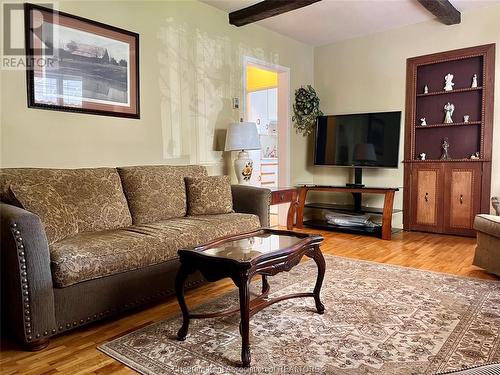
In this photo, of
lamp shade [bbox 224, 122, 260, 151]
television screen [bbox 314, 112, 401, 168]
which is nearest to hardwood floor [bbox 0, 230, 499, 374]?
television screen [bbox 314, 112, 401, 168]

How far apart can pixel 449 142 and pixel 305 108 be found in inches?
73.4

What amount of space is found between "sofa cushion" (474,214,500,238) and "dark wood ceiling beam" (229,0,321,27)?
2.45 meters

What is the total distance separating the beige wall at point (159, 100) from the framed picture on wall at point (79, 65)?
0.07m

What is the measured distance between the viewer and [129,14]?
3.31m

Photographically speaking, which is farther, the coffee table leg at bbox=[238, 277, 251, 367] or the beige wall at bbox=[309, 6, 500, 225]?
the beige wall at bbox=[309, 6, 500, 225]

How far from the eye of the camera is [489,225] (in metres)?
2.87

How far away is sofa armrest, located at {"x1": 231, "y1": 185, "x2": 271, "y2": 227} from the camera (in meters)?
3.29

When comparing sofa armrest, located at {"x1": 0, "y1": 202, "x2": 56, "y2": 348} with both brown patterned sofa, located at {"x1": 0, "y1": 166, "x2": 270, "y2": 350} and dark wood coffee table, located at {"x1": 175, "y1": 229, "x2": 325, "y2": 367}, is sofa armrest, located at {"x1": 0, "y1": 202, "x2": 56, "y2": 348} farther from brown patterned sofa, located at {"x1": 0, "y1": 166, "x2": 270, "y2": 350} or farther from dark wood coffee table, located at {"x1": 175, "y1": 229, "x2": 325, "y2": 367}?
dark wood coffee table, located at {"x1": 175, "y1": 229, "x2": 325, "y2": 367}

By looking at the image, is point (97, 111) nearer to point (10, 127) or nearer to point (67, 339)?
point (10, 127)

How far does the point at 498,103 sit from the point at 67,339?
182 inches

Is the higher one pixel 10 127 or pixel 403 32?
pixel 403 32

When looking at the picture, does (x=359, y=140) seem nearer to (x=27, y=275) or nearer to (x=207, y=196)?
(x=207, y=196)

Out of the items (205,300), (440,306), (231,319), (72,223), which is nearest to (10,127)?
(72,223)

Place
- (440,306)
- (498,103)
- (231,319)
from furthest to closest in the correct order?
(498,103) < (440,306) < (231,319)
